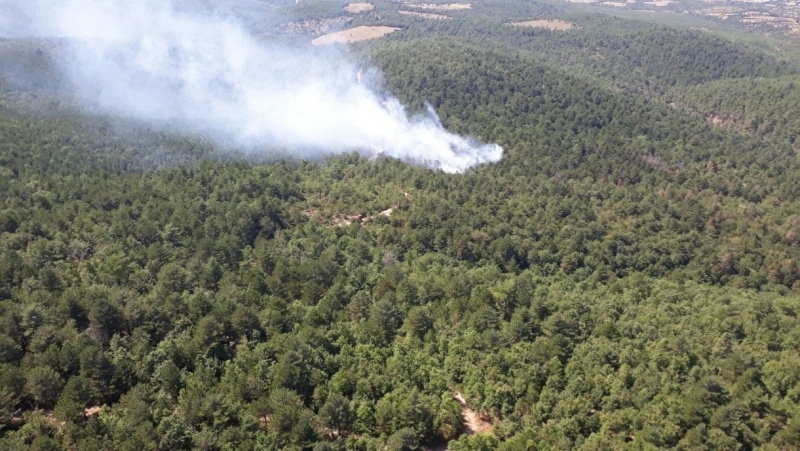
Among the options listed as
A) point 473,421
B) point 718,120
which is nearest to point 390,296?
point 473,421

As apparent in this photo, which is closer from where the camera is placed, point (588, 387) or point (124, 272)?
point (588, 387)

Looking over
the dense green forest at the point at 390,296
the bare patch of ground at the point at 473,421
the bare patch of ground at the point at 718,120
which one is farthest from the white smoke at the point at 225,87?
the bare patch of ground at the point at 718,120

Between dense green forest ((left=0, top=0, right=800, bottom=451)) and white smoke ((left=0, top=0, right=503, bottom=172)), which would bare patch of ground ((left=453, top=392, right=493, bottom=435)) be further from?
white smoke ((left=0, top=0, right=503, bottom=172))

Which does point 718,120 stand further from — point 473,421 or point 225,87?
point 473,421

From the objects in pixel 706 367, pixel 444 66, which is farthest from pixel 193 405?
pixel 444 66

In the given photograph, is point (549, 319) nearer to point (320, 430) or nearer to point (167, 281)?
point (320, 430)
